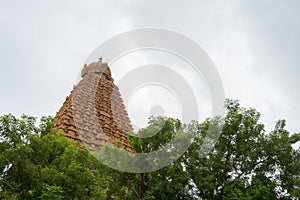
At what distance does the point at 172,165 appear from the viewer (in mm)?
16141

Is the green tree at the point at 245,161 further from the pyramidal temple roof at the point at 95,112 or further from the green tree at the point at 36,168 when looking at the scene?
the pyramidal temple roof at the point at 95,112

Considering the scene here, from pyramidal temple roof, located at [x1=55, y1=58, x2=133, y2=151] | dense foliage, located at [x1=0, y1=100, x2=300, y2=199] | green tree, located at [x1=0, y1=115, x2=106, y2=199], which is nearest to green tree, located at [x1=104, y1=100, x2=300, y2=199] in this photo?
dense foliage, located at [x1=0, y1=100, x2=300, y2=199]

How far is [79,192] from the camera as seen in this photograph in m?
14.4

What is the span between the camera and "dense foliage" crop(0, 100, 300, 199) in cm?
1426

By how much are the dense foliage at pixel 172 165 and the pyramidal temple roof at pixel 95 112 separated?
1324 centimetres

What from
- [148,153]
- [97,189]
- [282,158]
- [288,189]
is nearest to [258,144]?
[282,158]

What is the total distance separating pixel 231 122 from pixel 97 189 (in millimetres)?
7201

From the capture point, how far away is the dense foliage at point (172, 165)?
14.3m

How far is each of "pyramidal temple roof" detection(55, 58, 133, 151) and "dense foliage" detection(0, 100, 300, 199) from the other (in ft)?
43.4

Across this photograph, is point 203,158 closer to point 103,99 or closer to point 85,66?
point 103,99

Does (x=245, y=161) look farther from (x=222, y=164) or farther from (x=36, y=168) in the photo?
(x=36, y=168)

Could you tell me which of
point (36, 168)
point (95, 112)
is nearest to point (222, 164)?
point (36, 168)

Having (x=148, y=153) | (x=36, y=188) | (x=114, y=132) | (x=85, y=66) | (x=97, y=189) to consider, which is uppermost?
(x=85, y=66)

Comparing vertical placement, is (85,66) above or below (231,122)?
above
